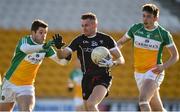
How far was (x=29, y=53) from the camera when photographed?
10.7 metres

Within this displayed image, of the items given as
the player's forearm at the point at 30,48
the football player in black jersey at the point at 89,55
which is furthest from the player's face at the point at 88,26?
the player's forearm at the point at 30,48

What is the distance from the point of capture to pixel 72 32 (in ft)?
61.6

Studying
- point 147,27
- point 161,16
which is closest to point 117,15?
point 161,16

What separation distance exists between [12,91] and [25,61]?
21.1 inches

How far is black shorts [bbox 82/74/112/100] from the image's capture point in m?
10.8

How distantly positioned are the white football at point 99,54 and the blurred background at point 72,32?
22.9 feet

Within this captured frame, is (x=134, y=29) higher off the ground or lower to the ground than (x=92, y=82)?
higher

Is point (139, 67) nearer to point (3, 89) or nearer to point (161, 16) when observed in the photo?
point (3, 89)

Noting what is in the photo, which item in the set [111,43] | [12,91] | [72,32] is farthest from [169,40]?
[72,32]

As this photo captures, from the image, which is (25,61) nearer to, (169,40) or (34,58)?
(34,58)

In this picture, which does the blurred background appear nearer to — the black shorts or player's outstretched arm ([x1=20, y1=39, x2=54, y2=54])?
the black shorts

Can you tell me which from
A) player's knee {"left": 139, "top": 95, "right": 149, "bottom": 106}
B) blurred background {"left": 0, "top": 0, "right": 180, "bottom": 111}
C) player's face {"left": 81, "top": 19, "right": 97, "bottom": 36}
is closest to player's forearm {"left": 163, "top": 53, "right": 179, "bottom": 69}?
player's knee {"left": 139, "top": 95, "right": 149, "bottom": 106}

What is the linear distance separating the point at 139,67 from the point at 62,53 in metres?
1.37

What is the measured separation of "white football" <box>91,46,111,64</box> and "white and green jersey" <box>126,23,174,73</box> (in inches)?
31.6
